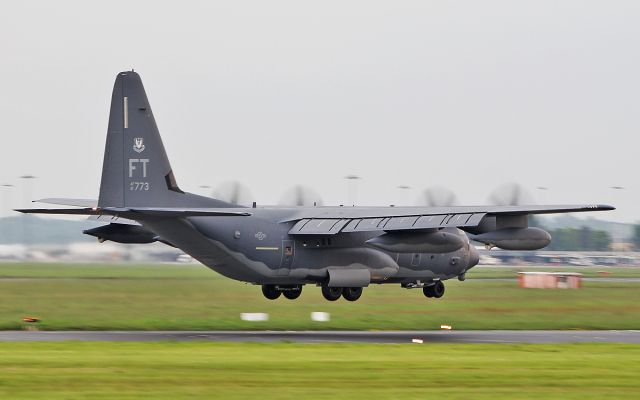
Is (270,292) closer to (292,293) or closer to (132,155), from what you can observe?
(292,293)

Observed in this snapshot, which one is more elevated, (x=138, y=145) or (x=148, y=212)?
(x=138, y=145)

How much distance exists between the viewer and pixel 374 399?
2227 centimetres

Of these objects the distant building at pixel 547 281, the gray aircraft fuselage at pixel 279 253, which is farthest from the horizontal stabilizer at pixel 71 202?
the distant building at pixel 547 281

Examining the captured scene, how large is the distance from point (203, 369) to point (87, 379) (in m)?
3.34

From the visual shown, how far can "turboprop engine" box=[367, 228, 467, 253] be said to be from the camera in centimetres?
4712

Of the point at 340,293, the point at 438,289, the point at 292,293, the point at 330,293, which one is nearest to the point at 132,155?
the point at 292,293

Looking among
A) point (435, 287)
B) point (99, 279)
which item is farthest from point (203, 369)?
point (99, 279)

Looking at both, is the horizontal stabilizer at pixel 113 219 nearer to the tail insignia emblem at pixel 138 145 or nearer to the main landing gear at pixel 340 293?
the tail insignia emblem at pixel 138 145

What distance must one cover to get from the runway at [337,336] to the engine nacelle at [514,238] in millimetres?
3779

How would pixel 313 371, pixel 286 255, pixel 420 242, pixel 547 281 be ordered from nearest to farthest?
1. pixel 313 371
2. pixel 286 255
3. pixel 420 242
4. pixel 547 281

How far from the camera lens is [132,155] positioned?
41656 mm

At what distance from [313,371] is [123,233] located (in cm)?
2211

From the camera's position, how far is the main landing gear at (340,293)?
157 feet

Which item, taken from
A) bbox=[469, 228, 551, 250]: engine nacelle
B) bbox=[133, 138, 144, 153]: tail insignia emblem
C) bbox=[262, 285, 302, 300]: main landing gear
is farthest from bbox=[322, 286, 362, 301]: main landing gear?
bbox=[133, 138, 144, 153]: tail insignia emblem
